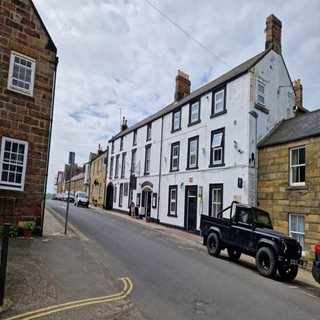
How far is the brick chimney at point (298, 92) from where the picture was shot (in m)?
23.5

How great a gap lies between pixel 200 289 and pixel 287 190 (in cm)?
980

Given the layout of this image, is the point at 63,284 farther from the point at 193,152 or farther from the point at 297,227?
the point at 193,152

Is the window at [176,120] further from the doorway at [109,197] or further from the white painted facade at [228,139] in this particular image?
the doorway at [109,197]

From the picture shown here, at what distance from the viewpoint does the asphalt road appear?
240 inches

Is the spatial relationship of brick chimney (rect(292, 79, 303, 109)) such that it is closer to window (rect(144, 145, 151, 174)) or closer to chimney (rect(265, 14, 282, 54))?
chimney (rect(265, 14, 282, 54))

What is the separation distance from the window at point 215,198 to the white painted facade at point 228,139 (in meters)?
0.13

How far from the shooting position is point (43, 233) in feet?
43.7

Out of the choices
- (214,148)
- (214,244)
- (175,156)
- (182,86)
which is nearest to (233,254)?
(214,244)

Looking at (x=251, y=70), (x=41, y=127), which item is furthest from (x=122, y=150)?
(x=41, y=127)

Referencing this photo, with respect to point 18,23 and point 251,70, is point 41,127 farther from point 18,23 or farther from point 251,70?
point 251,70

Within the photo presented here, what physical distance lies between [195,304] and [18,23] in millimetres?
12470

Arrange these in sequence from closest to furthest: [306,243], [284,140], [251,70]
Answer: [306,243] < [284,140] < [251,70]

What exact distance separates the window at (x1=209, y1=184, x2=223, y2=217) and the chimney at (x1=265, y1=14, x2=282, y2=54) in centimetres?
953

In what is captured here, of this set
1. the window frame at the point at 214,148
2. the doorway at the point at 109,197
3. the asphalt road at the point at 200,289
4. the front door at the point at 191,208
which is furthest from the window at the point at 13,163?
the doorway at the point at 109,197
